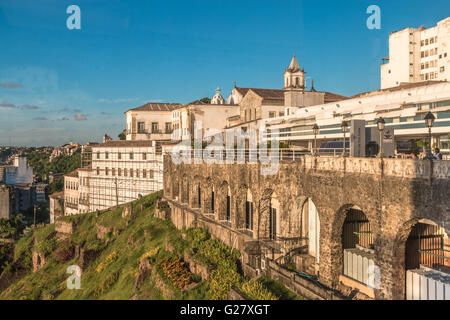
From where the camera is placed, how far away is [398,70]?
64.1 meters

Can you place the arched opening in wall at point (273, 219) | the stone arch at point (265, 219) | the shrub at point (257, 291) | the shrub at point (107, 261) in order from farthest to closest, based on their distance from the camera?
1. the shrub at point (107, 261)
2. the arched opening in wall at point (273, 219)
3. the stone arch at point (265, 219)
4. the shrub at point (257, 291)

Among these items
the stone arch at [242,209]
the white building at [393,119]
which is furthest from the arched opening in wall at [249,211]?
the white building at [393,119]

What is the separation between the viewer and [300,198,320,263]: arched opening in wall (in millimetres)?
17125

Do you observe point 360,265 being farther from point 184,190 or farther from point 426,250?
point 184,190

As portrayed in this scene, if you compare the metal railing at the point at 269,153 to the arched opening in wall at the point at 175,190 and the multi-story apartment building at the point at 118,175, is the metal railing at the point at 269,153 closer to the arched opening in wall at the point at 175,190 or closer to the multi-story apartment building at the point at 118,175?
the arched opening in wall at the point at 175,190

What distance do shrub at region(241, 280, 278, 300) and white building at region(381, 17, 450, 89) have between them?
5249 centimetres

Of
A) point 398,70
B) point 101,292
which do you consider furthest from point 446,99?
point 398,70

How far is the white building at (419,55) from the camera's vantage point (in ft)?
Answer: 187

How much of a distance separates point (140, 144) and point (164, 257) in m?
26.9

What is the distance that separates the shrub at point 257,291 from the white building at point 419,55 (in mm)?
52489

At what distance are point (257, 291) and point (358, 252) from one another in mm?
4144

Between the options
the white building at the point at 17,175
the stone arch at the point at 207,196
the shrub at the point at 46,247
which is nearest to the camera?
the stone arch at the point at 207,196

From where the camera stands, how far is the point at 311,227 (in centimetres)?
1755
